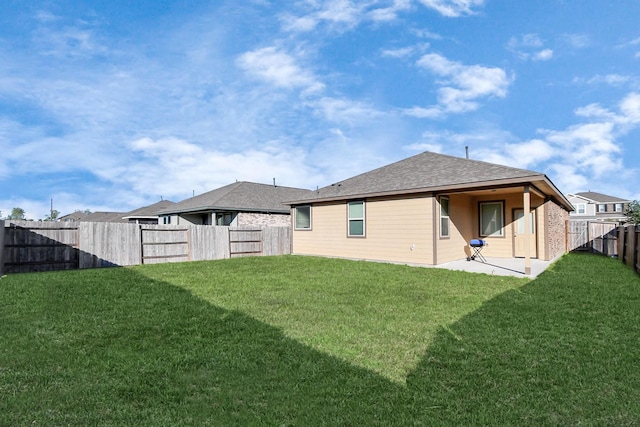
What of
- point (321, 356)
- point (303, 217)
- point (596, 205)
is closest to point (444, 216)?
point (303, 217)

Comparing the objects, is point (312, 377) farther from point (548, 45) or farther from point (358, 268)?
point (548, 45)

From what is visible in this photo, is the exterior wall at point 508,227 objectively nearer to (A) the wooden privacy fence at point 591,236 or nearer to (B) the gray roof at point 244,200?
(A) the wooden privacy fence at point 591,236

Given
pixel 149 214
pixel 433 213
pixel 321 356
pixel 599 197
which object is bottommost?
pixel 321 356

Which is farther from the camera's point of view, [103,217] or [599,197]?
[599,197]

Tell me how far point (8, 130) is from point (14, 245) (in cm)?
717

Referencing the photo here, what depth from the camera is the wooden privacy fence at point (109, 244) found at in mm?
11023

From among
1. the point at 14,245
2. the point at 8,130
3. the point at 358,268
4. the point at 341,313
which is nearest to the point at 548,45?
the point at 358,268

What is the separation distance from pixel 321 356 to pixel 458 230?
412 inches

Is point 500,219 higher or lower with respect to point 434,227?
higher

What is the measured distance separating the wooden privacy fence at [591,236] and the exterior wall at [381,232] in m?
11.1

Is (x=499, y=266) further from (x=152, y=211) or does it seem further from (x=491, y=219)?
(x=152, y=211)

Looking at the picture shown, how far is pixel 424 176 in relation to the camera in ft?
41.4

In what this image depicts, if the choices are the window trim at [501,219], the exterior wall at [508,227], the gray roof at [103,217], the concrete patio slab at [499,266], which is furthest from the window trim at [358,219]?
the gray roof at [103,217]

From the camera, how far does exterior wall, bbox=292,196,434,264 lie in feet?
38.0
